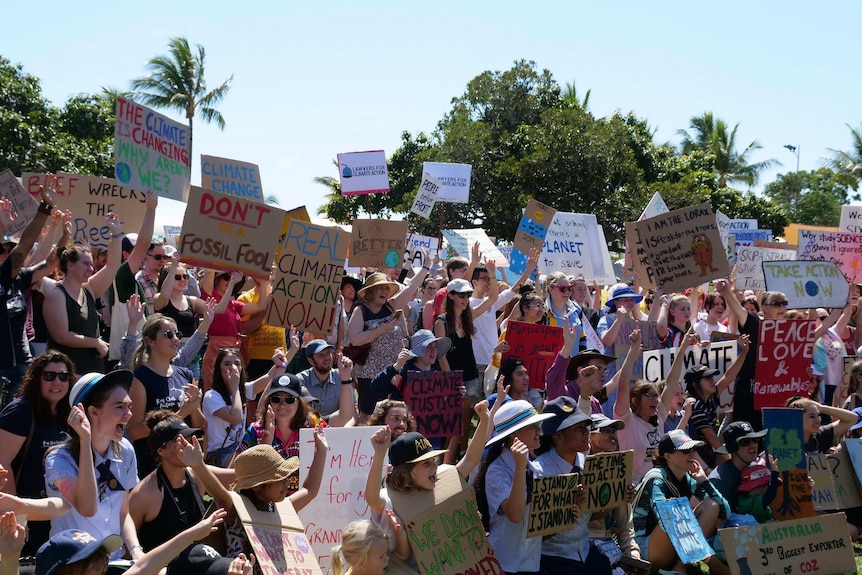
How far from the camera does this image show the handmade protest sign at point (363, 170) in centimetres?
1756

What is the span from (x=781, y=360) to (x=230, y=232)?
5.31 meters

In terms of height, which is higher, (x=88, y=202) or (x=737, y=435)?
(x=88, y=202)

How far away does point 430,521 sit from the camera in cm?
567

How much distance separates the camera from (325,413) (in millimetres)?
7984

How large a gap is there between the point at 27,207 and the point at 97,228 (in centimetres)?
144

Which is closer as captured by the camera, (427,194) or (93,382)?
(93,382)

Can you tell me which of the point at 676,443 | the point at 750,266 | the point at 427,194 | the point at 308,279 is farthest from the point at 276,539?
the point at 427,194

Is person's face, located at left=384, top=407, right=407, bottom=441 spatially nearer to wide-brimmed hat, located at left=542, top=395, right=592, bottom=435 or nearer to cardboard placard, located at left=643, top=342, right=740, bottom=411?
wide-brimmed hat, located at left=542, top=395, right=592, bottom=435

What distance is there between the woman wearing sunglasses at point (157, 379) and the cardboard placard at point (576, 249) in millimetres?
8761

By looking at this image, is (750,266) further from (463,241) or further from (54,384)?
(54,384)

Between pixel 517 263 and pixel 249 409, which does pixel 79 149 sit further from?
pixel 249 409

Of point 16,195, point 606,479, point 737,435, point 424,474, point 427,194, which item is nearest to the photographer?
point 424,474

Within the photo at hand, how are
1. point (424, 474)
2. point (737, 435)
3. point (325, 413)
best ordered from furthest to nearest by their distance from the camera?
1. point (325, 413)
2. point (737, 435)
3. point (424, 474)

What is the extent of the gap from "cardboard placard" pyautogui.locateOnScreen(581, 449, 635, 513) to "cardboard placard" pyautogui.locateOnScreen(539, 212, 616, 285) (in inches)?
324
